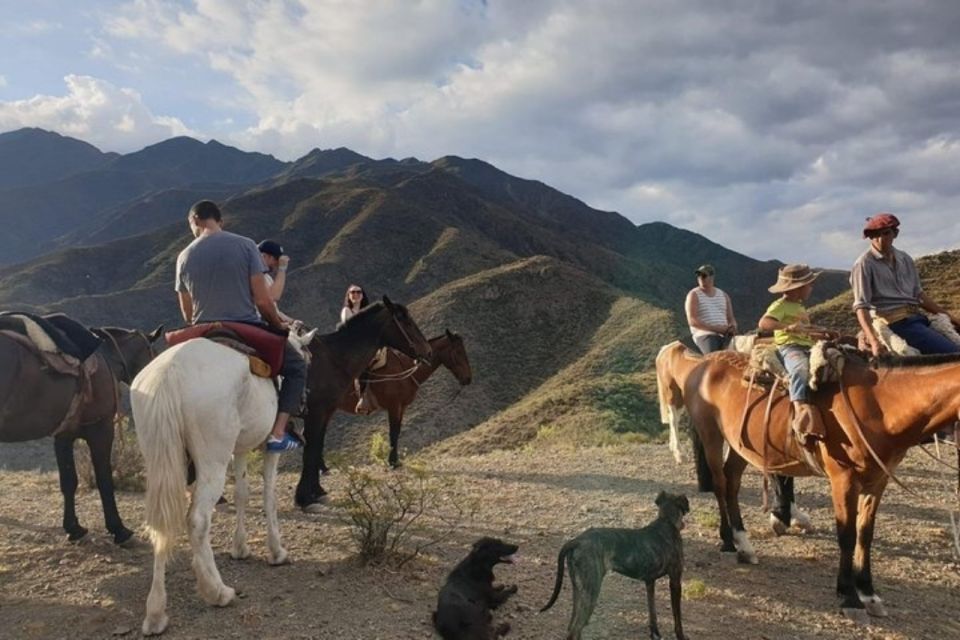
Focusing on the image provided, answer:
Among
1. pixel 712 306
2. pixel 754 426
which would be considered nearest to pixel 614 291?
pixel 712 306

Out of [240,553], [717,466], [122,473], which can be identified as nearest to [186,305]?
[240,553]

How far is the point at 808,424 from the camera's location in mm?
5051

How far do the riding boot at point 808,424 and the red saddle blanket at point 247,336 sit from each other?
14.6ft

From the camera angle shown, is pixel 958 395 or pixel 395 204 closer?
pixel 958 395

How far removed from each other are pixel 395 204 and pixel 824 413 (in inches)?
3459

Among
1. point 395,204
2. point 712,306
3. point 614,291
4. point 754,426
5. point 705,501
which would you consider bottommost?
point 705,501

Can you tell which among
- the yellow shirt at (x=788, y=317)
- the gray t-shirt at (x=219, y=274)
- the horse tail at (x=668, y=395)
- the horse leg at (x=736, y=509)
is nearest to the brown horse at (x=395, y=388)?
the horse tail at (x=668, y=395)

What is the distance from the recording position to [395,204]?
89750 mm

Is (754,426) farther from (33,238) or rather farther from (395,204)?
(33,238)

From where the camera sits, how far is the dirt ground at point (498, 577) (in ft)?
14.9

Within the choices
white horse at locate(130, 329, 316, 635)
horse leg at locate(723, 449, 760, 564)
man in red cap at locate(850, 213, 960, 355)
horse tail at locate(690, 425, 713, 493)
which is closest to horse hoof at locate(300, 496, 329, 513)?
white horse at locate(130, 329, 316, 635)

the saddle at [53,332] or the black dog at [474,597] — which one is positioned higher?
the saddle at [53,332]

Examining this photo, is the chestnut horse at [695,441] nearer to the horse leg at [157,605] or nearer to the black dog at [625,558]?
the black dog at [625,558]

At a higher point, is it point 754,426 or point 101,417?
point 101,417
